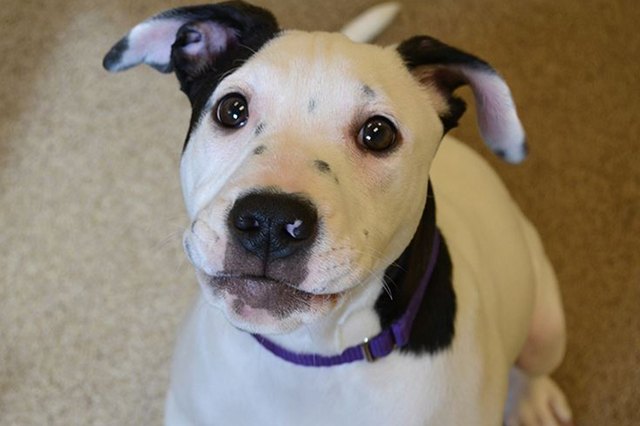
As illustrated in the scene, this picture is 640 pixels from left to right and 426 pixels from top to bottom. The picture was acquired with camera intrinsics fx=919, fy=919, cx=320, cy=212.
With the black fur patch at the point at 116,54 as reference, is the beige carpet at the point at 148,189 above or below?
below

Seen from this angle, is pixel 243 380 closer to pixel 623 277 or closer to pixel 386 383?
pixel 386 383

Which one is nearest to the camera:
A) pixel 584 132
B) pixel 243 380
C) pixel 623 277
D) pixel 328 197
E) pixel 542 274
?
pixel 328 197

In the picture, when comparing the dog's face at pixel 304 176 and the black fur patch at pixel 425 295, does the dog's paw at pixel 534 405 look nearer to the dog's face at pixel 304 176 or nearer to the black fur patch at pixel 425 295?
the black fur patch at pixel 425 295

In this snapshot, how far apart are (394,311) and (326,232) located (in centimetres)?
27

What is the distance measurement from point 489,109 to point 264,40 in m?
0.33

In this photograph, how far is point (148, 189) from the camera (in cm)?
214

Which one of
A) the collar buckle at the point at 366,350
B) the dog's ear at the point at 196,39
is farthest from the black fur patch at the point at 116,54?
the collar buckle at the point at 366,350

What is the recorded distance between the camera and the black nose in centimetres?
96

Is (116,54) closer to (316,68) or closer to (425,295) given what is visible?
(316,68)

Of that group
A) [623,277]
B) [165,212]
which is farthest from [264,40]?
[623,277]

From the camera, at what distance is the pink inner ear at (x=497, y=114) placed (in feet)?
4.01

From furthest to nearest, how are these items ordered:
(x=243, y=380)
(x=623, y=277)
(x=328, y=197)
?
(x=623, y=277), (x=243, y=380), (x=328, y=197)

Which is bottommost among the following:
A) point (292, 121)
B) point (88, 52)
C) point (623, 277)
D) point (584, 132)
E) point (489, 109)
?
point (623, 277)

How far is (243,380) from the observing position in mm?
1305
